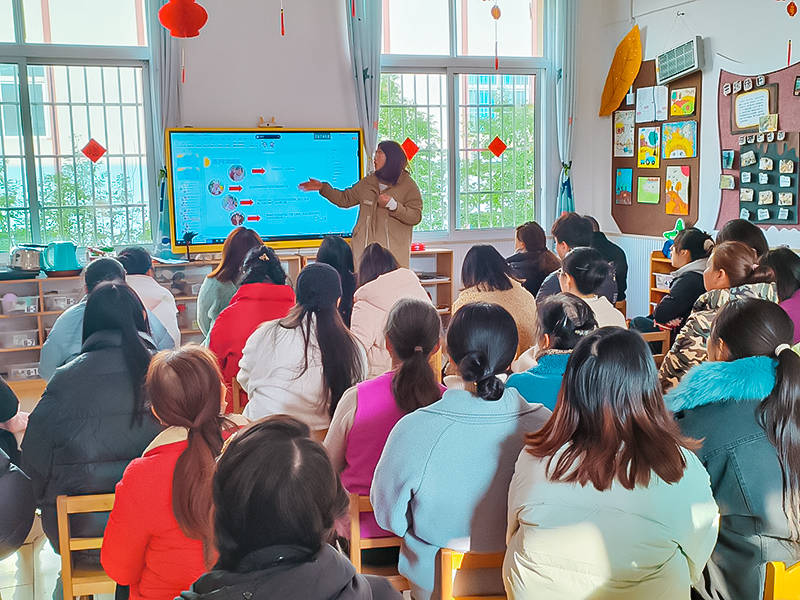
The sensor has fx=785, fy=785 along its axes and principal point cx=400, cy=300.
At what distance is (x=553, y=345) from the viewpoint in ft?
8.52

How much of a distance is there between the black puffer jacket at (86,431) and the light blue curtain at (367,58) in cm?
488

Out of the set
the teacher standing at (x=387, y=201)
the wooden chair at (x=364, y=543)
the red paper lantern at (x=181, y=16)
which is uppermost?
the red paper lantern at (x=181, y=16)

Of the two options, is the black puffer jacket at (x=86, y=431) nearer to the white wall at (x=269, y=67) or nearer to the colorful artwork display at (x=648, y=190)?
the white wall at (x=269, y=67)

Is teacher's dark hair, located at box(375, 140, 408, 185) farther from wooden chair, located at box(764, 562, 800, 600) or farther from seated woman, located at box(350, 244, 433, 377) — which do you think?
wooden chair, located at box(764, 562, 800, 600)

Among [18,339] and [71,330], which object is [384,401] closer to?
[71,330]

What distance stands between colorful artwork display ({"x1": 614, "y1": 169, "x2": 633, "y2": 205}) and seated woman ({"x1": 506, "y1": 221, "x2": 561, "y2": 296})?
2.93 meters

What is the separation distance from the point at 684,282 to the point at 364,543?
2.82 meters

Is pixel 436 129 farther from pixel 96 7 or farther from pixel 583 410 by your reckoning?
pixel 583 410

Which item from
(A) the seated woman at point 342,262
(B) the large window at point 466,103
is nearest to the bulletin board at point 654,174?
(B) the large window at point 466,103

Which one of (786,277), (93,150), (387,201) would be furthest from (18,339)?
(786,277)

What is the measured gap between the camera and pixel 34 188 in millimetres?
6266

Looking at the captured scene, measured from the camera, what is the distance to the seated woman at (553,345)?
8.13ft

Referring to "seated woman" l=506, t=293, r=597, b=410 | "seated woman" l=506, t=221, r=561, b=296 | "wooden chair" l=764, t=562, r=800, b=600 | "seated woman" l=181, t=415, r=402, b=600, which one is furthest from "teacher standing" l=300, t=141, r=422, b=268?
"seated woman" l=181, t=415, r=402, b=600

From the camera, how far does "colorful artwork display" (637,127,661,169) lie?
6.97m
